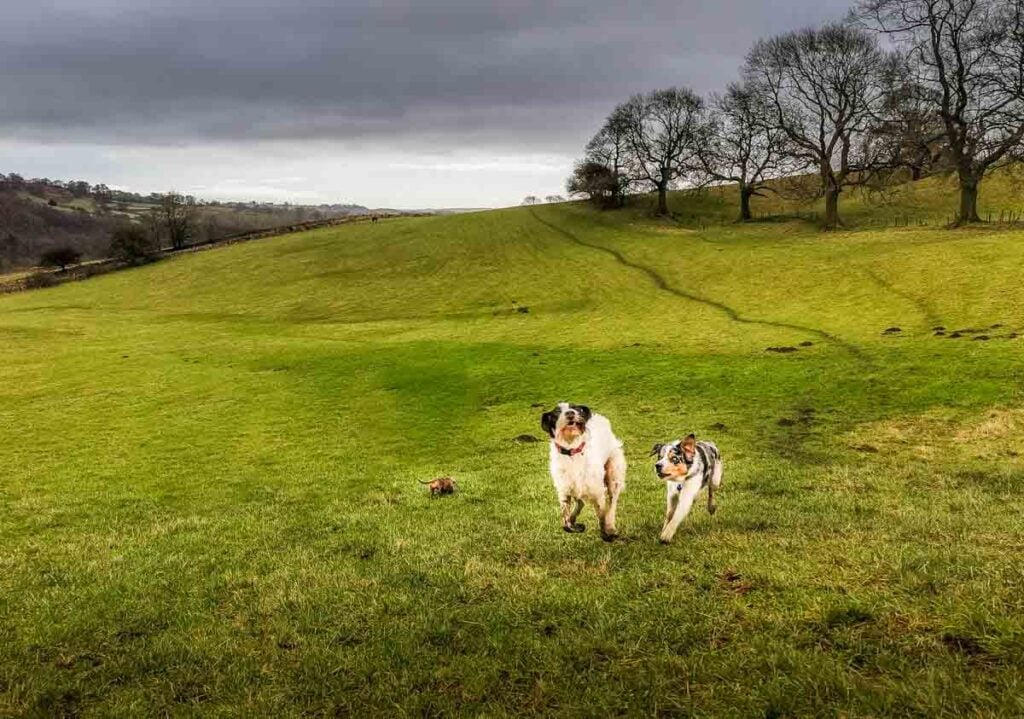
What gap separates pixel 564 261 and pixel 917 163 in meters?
40.9

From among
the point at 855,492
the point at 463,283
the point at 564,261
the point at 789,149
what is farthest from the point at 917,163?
the point at 855,492

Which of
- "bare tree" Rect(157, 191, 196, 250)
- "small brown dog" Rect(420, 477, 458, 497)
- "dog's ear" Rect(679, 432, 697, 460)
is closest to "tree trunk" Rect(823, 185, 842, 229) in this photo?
"small brown dog" Rect(420, 477, 458, 497)

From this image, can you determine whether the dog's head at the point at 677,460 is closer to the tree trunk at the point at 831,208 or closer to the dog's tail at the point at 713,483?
the dog's tail at the point at 713,483

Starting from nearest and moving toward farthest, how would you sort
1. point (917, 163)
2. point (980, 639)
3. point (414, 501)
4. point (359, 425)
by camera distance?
point (980, 639), point (414, 501), point (359, 425), point (917, 163)

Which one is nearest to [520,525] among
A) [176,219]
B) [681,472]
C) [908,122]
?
[681,472]

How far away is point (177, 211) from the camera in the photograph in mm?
127188

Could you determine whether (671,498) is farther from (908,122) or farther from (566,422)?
(908,122)

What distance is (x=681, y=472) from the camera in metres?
9.40

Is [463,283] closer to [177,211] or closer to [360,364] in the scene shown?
[360,364]

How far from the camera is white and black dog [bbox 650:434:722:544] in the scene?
9359 millimetres

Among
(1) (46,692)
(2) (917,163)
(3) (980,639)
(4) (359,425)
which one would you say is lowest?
(4) (359,425)

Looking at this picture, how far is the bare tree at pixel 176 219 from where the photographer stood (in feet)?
396

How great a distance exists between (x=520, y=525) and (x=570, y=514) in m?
2.10

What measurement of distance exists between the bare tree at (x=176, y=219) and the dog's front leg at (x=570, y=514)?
124828 millimetres
